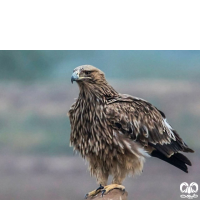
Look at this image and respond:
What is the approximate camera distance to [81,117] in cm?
609

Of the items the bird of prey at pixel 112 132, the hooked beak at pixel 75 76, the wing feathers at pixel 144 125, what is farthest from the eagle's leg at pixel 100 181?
the hooked beak at pixel 75 76

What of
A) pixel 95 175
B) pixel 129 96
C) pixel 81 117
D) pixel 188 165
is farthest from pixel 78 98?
pixel 188 165

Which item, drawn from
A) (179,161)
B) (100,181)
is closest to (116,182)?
(100,181)

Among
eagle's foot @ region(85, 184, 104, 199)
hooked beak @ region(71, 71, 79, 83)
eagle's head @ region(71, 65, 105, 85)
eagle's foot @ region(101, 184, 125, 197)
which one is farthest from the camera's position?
eagle's foot @ region(85, 184, 104, 199)

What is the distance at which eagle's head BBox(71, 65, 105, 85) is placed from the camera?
5812mm

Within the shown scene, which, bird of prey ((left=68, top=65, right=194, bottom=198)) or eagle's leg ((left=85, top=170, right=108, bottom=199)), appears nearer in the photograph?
bird of prey ((left=68, top=65, right=194, bottom=198))

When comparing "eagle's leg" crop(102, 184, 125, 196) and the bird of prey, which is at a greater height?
the bird of prey

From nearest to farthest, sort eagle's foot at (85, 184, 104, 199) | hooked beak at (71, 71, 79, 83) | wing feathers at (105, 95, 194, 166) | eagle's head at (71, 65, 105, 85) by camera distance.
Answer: hooked beak at (71, 71, 79, 83)
eagle's head at (71, 65, 105, 85)
wing feathers at (105, 95, 194, 166)
eagle's foot at (85, 184, 104, 199)

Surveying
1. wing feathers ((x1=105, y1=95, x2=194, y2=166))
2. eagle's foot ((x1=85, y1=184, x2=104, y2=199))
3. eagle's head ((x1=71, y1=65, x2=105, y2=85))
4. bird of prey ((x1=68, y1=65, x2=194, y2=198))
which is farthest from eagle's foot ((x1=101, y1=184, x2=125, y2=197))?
eagle's head ((x1=71, y1=65, x2=105, y2=85))

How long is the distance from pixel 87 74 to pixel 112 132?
2.80ft

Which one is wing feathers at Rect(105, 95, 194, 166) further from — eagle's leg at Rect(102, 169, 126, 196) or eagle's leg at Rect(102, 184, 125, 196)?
eagle's leg at Rect(102, 184, 125, 196)

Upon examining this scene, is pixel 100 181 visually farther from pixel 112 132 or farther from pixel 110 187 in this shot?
pixel 112 132

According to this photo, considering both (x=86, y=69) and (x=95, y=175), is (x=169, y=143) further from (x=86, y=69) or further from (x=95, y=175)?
(x=86, y=69)

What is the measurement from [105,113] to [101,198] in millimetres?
1190
